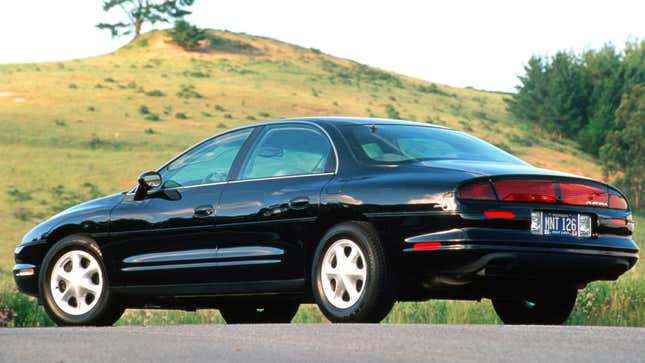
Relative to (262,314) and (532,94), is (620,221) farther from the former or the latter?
(532,94)

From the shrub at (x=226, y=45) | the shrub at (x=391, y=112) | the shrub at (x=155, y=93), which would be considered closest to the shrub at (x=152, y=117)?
the shrub at (x=155, y=93)

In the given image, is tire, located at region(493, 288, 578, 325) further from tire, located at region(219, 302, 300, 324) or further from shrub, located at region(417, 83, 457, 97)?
shrub, located at region(417, 83, 457, 97)

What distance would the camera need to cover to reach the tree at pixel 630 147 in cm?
6362

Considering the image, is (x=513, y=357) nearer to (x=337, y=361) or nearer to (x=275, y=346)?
(x=337, y=361)

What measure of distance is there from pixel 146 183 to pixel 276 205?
146 centimetres

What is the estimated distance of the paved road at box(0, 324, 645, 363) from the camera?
650cm

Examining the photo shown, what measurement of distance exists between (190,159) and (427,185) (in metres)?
2.59

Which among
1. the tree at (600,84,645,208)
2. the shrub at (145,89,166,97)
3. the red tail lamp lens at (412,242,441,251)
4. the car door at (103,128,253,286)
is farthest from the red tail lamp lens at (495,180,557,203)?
the shrub at (145,89,166,97)

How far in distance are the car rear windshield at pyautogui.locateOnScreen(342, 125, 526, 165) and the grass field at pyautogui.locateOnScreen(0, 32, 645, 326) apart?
83.0 feet

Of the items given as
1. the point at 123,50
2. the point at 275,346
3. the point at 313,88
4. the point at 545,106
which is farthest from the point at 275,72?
the point at 275,346

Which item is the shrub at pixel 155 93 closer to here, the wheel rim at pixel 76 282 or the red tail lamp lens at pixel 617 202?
the wheel rim at pixel 76 282

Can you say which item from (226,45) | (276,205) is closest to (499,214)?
(276,205)

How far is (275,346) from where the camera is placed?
699 cm

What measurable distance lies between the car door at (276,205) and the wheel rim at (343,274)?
269 millimetres
